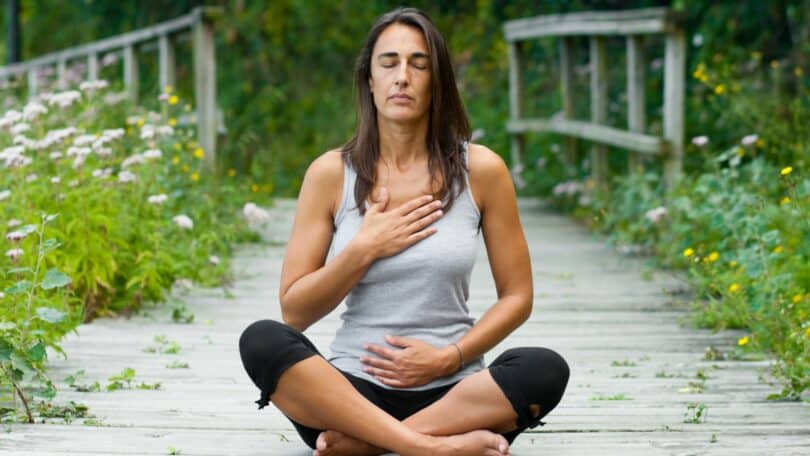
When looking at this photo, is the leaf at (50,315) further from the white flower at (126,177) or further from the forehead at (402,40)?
the white flower at (126,177)

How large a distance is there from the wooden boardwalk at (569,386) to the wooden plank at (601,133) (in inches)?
34.4

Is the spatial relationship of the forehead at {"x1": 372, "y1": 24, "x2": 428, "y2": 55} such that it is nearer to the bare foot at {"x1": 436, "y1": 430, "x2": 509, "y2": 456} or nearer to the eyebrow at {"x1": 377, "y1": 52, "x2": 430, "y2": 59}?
the eyebrow at {"x1": 377, "y1": 52, "x2": 430, "y2": 59}

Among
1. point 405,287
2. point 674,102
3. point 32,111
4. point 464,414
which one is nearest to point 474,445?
point 464,414

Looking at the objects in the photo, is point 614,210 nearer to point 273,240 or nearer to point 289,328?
point 273,240

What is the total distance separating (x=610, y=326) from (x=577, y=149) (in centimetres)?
492

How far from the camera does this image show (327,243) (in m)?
3.74

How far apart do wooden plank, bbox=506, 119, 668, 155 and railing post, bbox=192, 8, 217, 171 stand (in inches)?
89.2

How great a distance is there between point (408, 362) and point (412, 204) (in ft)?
1.24

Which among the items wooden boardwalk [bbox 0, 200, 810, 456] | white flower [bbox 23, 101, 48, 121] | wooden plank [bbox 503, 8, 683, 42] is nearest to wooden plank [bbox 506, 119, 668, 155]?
wooden plank [bbox 503, 8, 683, 42]

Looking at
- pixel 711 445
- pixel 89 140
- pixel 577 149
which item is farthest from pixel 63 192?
pixel 577 149

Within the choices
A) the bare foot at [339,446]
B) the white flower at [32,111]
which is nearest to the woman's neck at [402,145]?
the bare foot at [339,446]

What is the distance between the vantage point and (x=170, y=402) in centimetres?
434

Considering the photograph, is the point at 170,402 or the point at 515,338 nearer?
the point at 170,402

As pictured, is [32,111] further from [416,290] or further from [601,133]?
[601,133]
